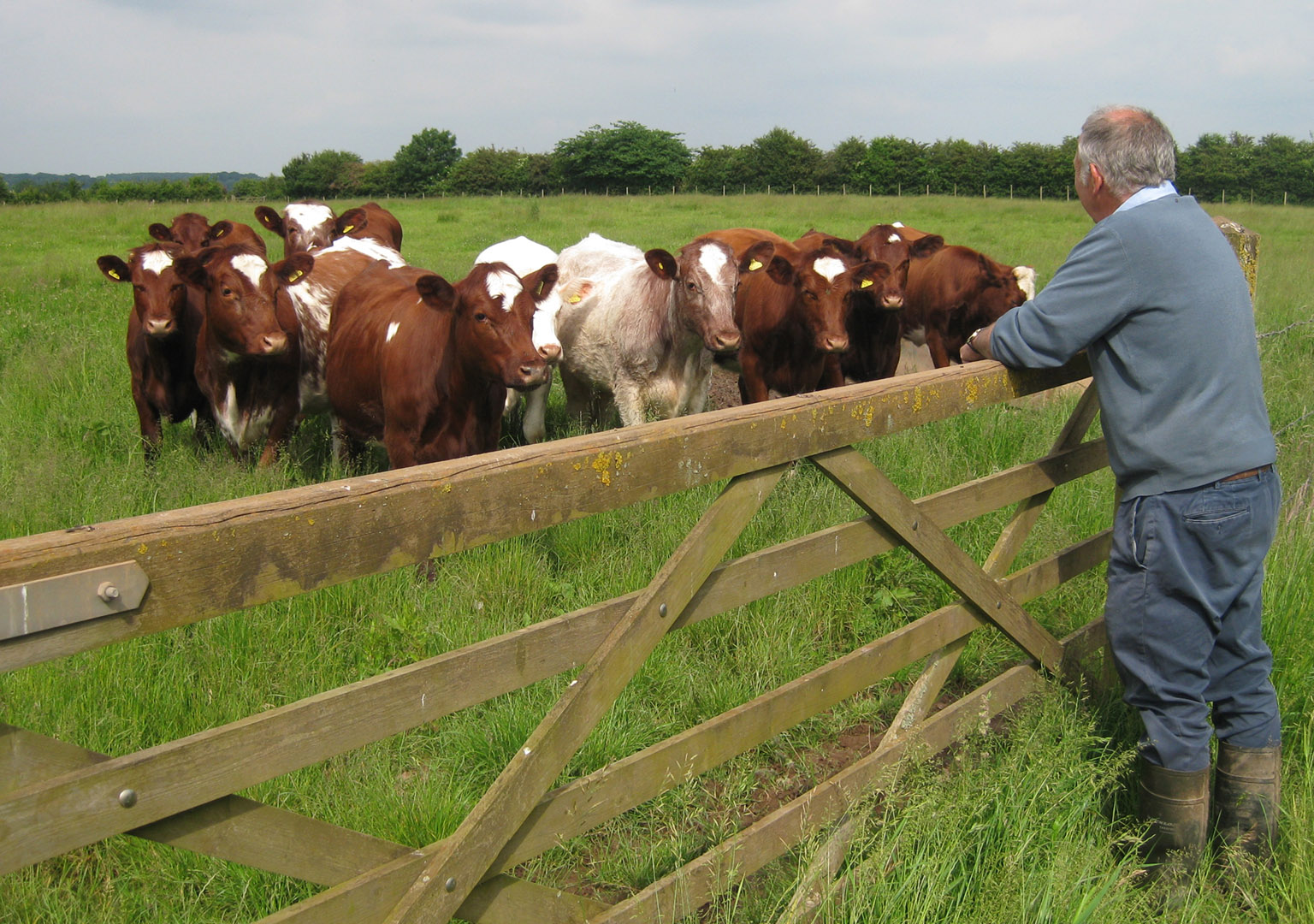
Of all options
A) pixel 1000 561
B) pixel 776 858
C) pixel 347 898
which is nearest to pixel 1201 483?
pixel 1000 561

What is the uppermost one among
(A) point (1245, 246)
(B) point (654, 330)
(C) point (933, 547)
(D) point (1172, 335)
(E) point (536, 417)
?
(A) point (1245, 246)

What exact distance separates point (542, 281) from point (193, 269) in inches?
88.6

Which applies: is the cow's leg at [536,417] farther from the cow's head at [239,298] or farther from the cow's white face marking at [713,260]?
the cow's head at [239,298]

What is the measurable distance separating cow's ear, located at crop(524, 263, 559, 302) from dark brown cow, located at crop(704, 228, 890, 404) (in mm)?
1895

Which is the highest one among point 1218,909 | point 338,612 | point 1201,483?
point 1201,483

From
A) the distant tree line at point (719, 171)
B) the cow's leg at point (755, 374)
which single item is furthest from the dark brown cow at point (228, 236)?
the distant tree line at point (719, 171)

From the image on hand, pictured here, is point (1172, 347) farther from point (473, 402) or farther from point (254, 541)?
point (473, 402)

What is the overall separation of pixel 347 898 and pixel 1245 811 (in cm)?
269

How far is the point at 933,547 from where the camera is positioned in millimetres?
2936

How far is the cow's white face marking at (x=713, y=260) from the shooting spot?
6859mm

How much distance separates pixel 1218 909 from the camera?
283 centimetres

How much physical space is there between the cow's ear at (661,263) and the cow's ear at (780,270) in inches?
28.9

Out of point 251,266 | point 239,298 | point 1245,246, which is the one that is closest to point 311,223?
point 251,266

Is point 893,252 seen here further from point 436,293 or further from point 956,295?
point 436,293
